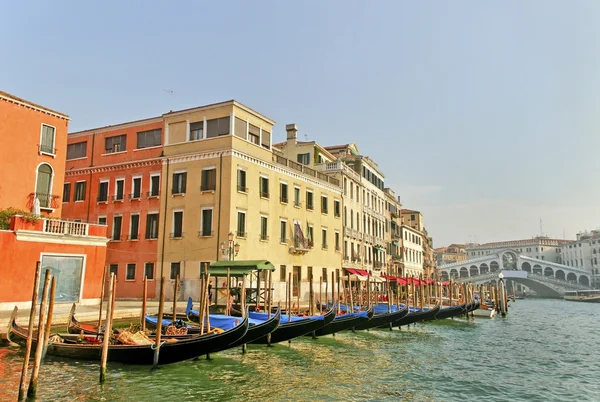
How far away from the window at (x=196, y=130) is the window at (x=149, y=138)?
212 cm

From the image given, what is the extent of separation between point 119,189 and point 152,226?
324cm

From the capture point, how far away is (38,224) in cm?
1750

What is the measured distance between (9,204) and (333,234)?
1868 centimetres

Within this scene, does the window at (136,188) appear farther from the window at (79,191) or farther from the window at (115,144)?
the window at (79,191)

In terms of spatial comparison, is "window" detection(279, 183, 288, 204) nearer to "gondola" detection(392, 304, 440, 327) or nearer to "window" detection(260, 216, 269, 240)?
"window" detection(260, 216, 269, 240)

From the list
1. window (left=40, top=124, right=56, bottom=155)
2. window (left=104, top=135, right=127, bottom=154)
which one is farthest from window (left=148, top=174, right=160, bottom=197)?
window (left=40, top=124, right=56, bottom=155)

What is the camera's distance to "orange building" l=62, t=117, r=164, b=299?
25.1 m

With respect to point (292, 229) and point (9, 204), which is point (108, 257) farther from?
point (292, 229)

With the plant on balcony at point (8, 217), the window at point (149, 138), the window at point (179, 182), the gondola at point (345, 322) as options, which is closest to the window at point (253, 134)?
the window at point (179, 182)

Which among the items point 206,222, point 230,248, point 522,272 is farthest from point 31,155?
point 522,272

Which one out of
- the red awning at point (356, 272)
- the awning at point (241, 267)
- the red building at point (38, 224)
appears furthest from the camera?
the red awning at point (356, 272)

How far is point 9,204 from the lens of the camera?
63.3 feet

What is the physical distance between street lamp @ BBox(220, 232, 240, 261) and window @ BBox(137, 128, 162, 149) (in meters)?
7.08

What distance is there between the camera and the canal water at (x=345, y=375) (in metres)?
9.87
